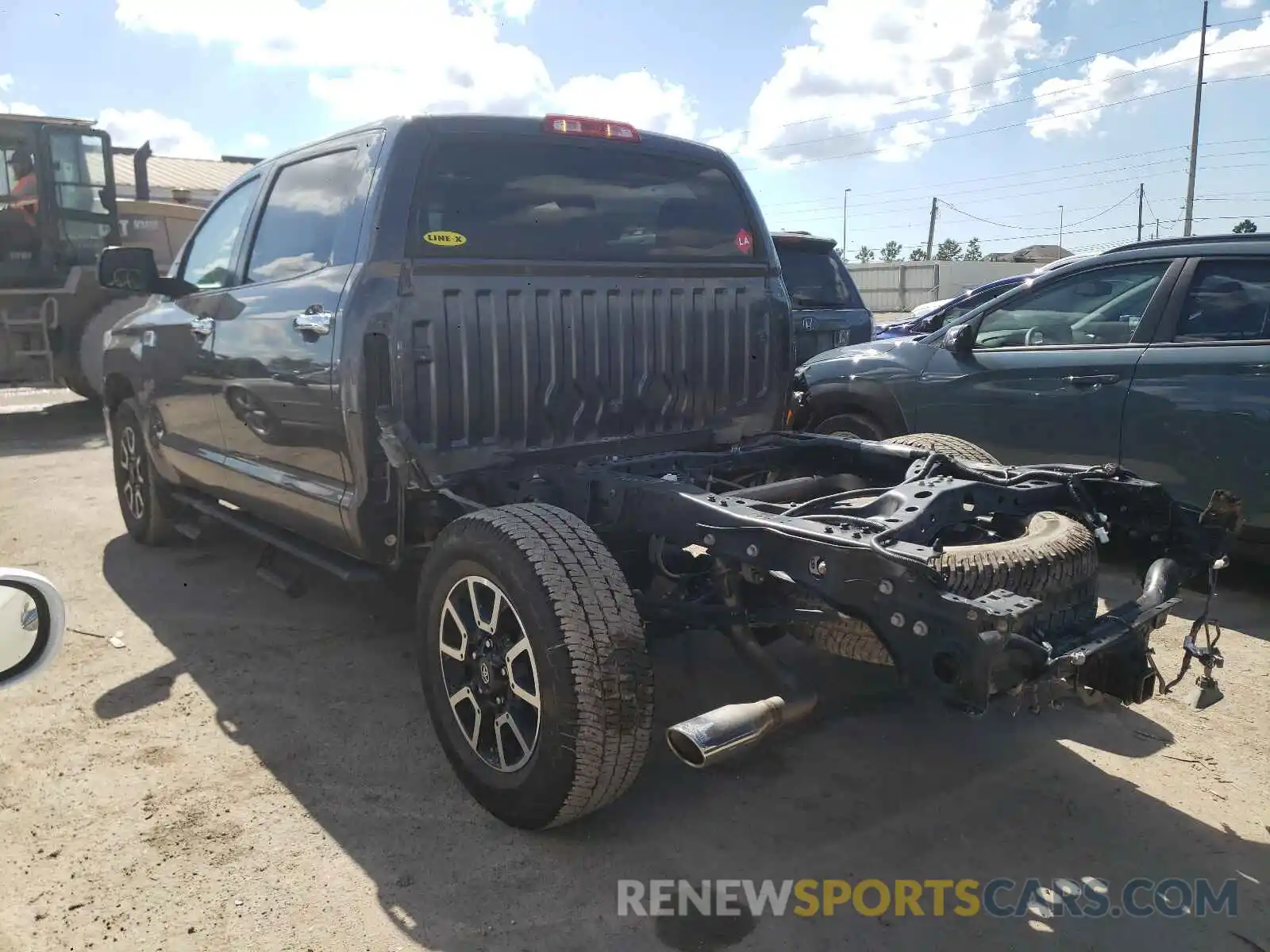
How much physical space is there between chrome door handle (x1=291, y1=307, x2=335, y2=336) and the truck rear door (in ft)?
1.05

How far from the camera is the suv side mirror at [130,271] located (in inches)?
188

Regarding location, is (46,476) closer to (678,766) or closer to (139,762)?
(139,762)

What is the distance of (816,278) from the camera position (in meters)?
9.20

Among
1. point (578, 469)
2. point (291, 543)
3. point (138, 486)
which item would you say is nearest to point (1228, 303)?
point (578, 469)

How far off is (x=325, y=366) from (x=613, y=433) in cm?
111

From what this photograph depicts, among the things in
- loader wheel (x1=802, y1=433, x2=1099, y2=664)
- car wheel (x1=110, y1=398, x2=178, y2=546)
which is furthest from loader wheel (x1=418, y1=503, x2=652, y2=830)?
car wheel (x1=110, y1=398, x2=178, y2=546)

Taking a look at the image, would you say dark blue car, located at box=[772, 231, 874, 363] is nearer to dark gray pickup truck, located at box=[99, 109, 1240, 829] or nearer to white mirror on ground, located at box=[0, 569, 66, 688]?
dark gray pickup truck, located at box=[99, 109, 1240, 829]

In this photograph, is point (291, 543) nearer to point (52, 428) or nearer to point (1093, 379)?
point (1093, 379)

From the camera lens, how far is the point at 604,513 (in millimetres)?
3271

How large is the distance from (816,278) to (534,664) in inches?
282

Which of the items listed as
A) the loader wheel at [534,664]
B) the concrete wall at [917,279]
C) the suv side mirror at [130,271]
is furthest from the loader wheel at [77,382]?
the concrete wall at [917,279]

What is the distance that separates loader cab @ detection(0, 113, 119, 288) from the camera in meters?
10.7

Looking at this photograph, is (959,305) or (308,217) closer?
(308,217)

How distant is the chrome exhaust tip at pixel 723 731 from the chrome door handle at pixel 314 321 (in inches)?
74.6
